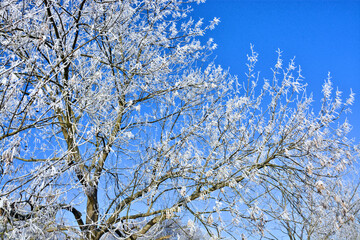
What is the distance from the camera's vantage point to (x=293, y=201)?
5.48 metres

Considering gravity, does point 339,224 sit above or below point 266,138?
below

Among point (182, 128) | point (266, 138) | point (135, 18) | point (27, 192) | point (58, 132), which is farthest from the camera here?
point (58, 132)

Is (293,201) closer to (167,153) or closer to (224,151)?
(224,151)

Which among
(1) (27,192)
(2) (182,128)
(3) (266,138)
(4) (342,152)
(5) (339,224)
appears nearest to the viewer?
(1) (27,192)

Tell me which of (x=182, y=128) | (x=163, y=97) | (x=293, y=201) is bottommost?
(x=293, y=201)

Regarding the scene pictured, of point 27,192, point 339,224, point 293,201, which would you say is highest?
point 293,201

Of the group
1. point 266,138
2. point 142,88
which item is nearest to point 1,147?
point 142,88

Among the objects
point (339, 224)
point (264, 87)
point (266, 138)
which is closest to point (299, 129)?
point (266, 138)

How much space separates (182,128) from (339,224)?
3.37 meters

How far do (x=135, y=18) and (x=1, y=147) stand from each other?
4.55m

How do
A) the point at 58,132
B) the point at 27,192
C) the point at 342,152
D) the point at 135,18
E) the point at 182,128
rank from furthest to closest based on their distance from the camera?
1. the point at 58,132
2. the point at 135,18
3. the point at 182,128
4. the point at 342,152
5. the point at 27,192

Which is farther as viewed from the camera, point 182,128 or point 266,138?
point 182,128

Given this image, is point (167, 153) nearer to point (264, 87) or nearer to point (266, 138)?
point (266, 138)

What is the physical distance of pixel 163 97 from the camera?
7.43m
